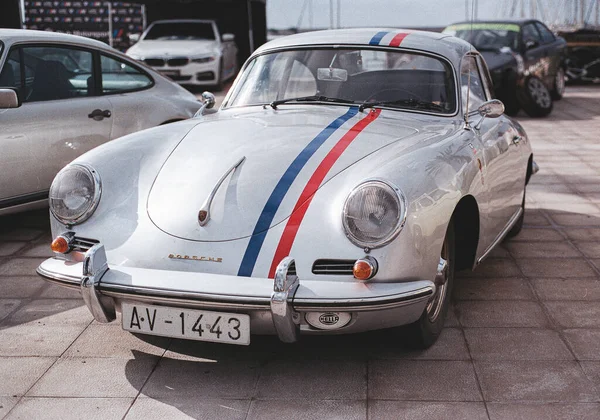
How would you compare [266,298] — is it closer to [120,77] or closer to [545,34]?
[120,77]

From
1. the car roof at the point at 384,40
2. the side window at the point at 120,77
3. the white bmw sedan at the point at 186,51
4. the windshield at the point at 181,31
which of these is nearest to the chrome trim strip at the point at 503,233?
the car roof at the point at 384,40

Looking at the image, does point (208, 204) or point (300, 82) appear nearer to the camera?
point (208, 204)

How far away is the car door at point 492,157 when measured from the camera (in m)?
4.40

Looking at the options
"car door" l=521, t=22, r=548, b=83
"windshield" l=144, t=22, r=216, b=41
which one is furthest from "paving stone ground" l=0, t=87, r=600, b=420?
"windshield" l=144, t=22, r=216, b=41

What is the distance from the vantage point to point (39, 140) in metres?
5.74

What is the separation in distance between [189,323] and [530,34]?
1218 cm

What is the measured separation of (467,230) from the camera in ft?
13.9

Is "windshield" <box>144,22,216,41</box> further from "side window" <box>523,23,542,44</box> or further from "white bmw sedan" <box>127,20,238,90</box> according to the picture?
"side window" <box>523,23,542,44</box>

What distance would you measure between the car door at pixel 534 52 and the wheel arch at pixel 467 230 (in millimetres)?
9531

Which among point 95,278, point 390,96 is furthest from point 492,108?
point 95,278

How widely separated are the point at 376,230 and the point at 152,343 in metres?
1.27

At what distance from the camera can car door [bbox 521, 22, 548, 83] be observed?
13.4m

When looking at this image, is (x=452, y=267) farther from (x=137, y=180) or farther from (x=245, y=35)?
(x=245, y=35)

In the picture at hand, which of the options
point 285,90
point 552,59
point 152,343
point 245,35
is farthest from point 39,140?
point 245,35
